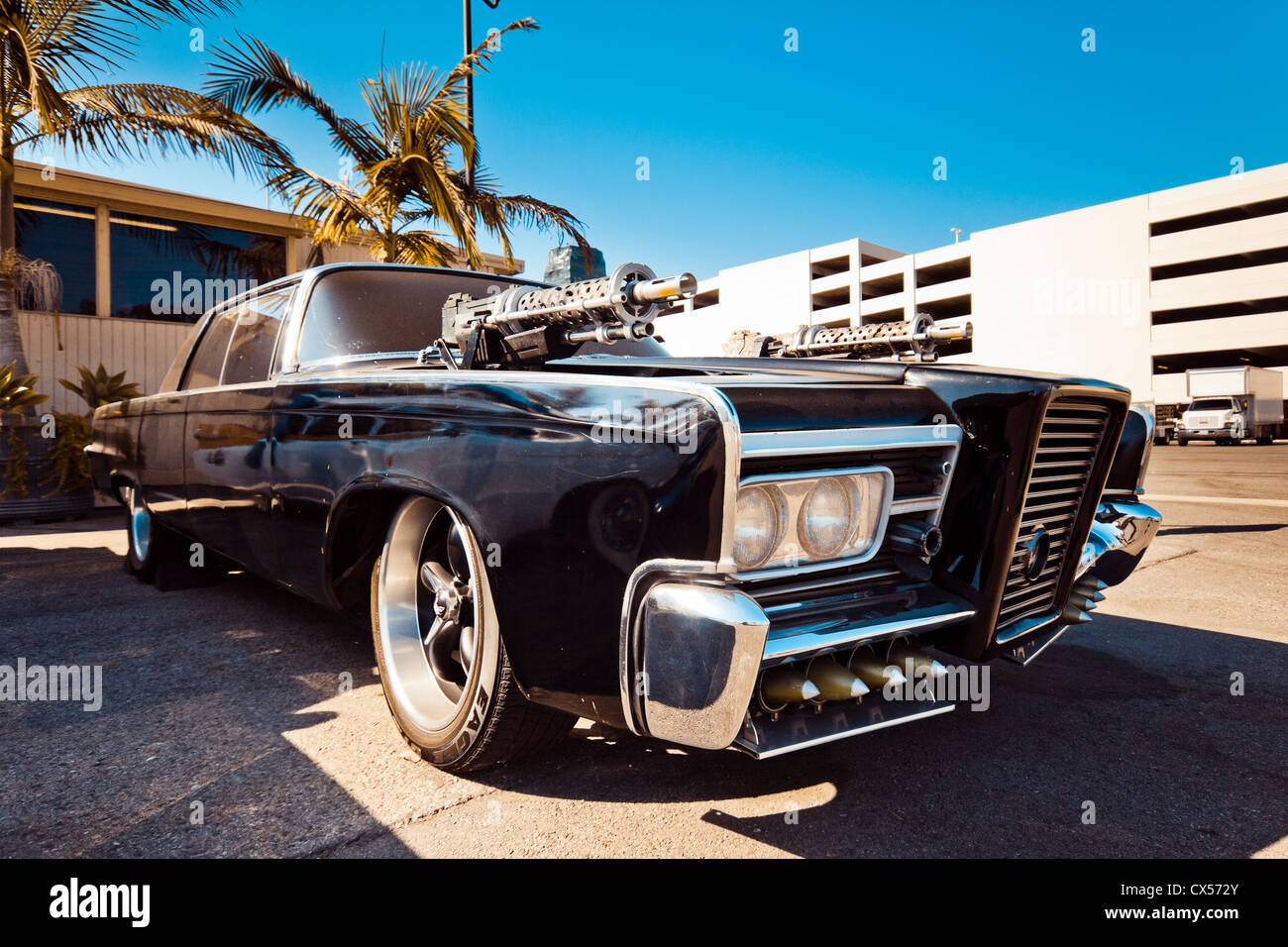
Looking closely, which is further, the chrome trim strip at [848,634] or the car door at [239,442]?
the car door at [239,442]

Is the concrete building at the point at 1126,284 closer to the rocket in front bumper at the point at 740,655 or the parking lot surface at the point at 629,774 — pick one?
the parking lot surface at the point at 629,774

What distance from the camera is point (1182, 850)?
185 cm

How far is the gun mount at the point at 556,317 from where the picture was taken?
6.45 feet

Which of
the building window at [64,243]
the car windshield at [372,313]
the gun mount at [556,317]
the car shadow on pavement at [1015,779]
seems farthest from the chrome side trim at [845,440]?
the building window at [64,243]

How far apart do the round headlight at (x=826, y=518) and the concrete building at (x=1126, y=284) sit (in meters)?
36.5

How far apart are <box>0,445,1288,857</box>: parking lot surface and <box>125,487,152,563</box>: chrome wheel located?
1.05 meters

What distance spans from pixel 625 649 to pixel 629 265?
930 mm

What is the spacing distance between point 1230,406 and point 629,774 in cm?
3452

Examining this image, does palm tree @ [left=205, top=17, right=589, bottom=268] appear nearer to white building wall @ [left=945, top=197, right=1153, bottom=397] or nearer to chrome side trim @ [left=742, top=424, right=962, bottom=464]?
chrome side trim @ [left=742, top=424, right=962, bottom=464]

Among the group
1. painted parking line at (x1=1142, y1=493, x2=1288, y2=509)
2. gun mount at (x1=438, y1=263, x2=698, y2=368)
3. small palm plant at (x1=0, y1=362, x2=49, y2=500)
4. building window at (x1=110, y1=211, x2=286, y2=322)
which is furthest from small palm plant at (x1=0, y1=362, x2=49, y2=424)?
painted parking line at (x1=1142, y1=493, x2=1288, y2=509)

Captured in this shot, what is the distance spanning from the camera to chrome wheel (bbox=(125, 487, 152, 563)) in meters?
4.57
